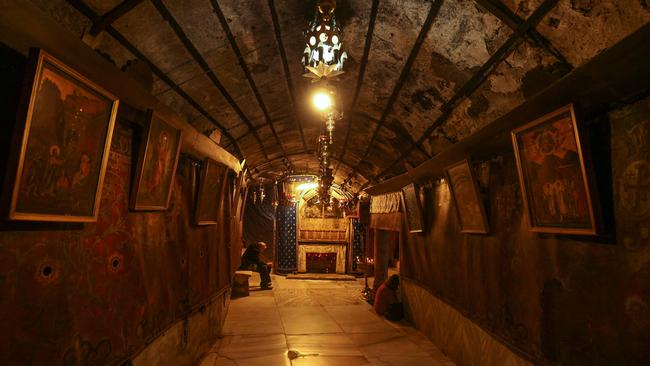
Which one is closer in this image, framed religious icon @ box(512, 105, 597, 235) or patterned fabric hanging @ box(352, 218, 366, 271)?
framed religious icon @ box(512, 105, 597, 235)

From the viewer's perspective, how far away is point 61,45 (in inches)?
91.8

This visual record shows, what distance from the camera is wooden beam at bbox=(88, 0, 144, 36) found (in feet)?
12.1

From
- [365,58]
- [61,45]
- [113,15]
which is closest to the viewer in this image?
[61,45]

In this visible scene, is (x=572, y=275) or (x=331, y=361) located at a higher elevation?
(x=572, y=275)

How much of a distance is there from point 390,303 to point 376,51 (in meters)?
6.80

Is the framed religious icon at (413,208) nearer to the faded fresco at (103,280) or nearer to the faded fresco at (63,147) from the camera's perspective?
the faded fresco at (103,280)

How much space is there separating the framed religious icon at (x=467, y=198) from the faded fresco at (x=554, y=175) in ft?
4.26

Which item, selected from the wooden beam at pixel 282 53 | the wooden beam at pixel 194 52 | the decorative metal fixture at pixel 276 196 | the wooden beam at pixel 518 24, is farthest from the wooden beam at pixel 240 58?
the decorative metal fixture at pixel 276 196

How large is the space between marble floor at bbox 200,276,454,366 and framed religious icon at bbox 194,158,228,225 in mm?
2484

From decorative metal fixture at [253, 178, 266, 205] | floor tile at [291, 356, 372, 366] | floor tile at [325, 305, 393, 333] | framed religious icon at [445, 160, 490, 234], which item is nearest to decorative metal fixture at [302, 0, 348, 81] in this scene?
framed religious icon at [445, 160, 490, 234]

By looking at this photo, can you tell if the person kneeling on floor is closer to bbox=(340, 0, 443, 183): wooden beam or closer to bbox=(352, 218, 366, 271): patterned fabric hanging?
bbox=(340, 0, 443, 183): wooden beam

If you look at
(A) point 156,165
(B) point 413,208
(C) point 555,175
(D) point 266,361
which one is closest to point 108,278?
(A) point 156,165

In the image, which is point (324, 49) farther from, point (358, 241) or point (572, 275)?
point (358, 241)

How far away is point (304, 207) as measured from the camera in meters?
19.2
